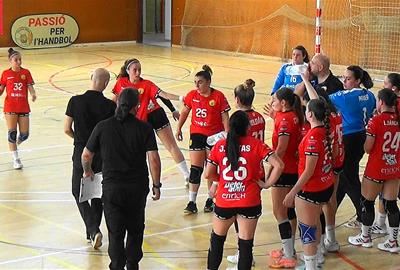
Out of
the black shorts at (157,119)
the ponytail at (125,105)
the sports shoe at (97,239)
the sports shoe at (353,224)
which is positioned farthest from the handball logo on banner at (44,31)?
the ponytail at (125,105)

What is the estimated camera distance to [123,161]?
7.44 metres

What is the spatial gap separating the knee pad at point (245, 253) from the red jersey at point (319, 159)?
2.82 feet

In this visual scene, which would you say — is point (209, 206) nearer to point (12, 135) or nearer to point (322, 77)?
point (322, 77)

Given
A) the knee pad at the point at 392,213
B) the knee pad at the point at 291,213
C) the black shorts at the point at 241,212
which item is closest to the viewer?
the black shorts at the point at 241,212

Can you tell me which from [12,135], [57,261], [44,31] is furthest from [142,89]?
[44,31]

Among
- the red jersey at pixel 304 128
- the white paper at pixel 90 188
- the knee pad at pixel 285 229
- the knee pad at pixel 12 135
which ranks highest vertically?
the red jersey at pixel 304 128

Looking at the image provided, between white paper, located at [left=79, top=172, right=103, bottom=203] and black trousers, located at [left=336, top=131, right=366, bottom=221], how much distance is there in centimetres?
298

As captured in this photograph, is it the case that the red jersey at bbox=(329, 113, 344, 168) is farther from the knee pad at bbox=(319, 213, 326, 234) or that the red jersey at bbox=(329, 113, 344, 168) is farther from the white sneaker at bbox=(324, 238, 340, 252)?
the white sneaker at bbox=(324, 238, 340, 252)

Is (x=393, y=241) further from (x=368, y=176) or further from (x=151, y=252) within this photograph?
(x=151, y=252)

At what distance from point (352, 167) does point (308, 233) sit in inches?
75.9

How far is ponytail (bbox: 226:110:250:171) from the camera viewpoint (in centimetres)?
718

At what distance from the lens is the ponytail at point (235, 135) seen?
7180mm

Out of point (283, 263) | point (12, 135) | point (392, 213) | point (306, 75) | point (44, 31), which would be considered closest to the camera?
point (283, 263)

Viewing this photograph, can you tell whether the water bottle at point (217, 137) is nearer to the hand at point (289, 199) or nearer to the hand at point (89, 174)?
the hand at point (289, 199)
